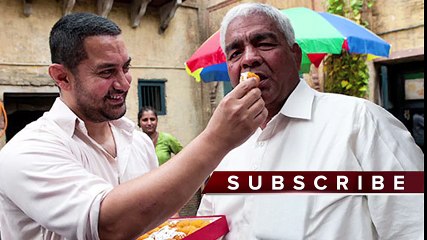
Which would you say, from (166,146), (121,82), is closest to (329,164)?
(121,82)

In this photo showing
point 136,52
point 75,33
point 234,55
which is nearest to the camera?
point 75,33

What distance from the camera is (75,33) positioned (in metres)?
1.38

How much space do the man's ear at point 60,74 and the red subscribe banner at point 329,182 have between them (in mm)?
622

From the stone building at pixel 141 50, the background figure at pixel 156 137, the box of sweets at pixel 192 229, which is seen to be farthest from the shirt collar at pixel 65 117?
the stone building at pixel 141 50

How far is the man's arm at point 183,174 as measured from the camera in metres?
0.96

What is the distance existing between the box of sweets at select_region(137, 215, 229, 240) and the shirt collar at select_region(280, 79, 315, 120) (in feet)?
1.40

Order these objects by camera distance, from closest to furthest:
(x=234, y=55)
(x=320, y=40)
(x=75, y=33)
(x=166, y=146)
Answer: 1. (x=75, y=33)
2. (x=234, y=55)
3. (x=320, y=40)
4. (x=166, y=146)

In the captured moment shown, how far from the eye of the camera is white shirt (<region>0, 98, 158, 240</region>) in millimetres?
1076

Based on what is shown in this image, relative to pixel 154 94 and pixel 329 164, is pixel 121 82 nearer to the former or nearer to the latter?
pixel 329 164

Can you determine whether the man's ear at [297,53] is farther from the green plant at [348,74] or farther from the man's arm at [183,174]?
the green plant at [348,74]

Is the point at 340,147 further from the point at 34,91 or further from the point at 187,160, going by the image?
the point at 34,91

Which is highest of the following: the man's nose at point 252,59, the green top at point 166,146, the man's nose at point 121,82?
the man's nose at point 252,59

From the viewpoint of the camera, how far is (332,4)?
5.95 meters

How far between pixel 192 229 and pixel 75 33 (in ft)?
2.38
